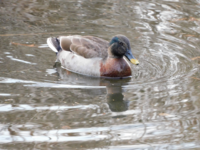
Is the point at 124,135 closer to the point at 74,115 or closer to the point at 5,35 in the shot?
the point at 74,115

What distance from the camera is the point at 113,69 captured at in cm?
812

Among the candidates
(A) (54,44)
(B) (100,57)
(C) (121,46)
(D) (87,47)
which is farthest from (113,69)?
(A) (54,44)

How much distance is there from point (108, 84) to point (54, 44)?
203 cm

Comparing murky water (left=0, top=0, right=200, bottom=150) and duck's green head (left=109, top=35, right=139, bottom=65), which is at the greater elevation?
duck's green head (left=109, top=35, right=139, bottom=65)

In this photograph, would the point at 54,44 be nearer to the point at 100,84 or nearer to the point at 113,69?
the point at 113,69

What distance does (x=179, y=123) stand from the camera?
5902 millimetres

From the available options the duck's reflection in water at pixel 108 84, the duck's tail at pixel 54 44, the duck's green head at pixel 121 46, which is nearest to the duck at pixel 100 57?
the duck's green head at pixel 121 46

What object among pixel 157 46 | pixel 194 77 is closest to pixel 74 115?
pixel 194 77

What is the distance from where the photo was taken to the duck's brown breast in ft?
26.6

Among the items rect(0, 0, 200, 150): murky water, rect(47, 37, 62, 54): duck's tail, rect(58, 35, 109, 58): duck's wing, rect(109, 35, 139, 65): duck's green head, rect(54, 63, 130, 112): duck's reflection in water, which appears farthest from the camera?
rect(47, 37, 62, 54): duck's tail

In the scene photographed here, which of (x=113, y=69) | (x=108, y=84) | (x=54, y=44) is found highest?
(x=54, y=44)

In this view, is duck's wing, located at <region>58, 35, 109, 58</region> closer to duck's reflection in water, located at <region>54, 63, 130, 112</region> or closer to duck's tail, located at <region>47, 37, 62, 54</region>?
duck's tail, located at <region>47, 37, 62, 54</region>

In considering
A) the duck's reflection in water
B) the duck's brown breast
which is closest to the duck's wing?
the duck's brown breast

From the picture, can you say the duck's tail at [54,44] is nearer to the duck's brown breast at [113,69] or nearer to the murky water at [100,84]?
the murky water at [100,84]
